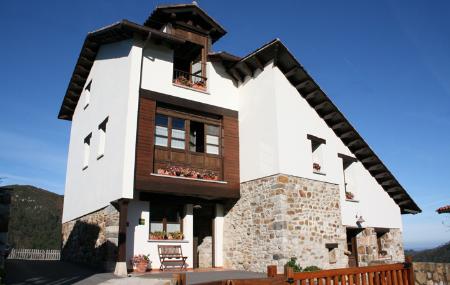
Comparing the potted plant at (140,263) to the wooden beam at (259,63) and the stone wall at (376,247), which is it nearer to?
→ the wooden beam at (259,63)

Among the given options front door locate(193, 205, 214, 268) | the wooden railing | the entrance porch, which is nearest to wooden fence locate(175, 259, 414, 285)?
the wooden railing

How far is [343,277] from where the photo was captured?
5430mm

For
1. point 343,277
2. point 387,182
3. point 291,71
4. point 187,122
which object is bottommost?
point 343,277

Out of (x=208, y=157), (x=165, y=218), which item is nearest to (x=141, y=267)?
(x=165, y=218)

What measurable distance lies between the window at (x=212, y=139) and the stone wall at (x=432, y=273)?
762 cm

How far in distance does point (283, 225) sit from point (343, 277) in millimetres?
6552

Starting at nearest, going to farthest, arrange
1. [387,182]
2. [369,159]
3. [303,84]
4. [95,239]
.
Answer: [95,239] < [303,84] < [369,159] < [387,182]

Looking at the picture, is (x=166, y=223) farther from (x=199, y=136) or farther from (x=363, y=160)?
(x=363, y=160)

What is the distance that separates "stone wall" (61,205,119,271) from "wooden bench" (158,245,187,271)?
1464 mm

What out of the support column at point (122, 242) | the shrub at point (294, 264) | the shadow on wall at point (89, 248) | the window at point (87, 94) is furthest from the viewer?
the window at point (87, 94)

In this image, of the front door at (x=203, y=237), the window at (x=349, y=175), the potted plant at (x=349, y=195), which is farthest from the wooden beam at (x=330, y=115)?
the front door at (x=203, y=237)

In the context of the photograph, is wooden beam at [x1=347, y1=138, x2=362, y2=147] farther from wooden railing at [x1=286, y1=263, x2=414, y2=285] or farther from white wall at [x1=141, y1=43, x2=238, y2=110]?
wooden railing at [x1=286, y1=263, x2=414, y2=285]

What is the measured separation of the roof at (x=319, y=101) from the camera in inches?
530

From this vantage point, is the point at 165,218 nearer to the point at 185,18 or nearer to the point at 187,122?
the point at 187,122
